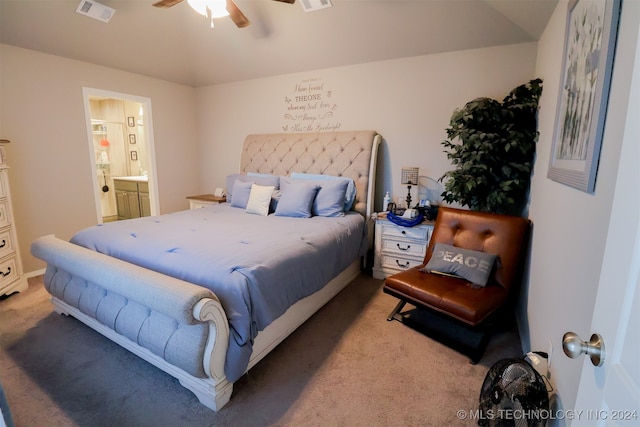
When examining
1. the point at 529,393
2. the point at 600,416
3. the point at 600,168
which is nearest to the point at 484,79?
the point at 600,168

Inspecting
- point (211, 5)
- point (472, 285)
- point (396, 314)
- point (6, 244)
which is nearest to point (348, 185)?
point (396, 314)

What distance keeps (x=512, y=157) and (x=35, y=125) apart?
4.56m

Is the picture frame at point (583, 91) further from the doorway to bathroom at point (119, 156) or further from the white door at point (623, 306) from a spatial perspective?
the doorway to bathroom at point (119, 156)

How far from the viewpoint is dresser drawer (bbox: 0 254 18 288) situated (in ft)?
8.80

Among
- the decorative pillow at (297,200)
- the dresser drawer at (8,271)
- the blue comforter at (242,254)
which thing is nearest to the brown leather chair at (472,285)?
the blue comforter at (242,254)

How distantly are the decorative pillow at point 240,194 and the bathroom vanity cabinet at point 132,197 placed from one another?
2.23 m

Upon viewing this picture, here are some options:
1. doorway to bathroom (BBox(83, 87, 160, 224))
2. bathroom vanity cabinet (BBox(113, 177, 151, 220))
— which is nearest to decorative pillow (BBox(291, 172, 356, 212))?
bathroom vanity cabinet (BBox(113, 177, 151, 220))

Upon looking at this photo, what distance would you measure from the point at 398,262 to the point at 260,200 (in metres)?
1.59

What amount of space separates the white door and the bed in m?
1.40

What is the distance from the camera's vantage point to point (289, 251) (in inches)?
81.1

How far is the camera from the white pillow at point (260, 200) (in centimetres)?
326

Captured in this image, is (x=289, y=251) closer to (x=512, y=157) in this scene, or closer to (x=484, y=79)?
(x=512, y=157)

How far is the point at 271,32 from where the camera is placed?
10.8ft

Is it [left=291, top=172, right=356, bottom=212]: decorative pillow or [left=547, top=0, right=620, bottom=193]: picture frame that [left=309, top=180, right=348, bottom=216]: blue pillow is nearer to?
[left=291, top=172, right=356, bottom=212]: decorative pillow
